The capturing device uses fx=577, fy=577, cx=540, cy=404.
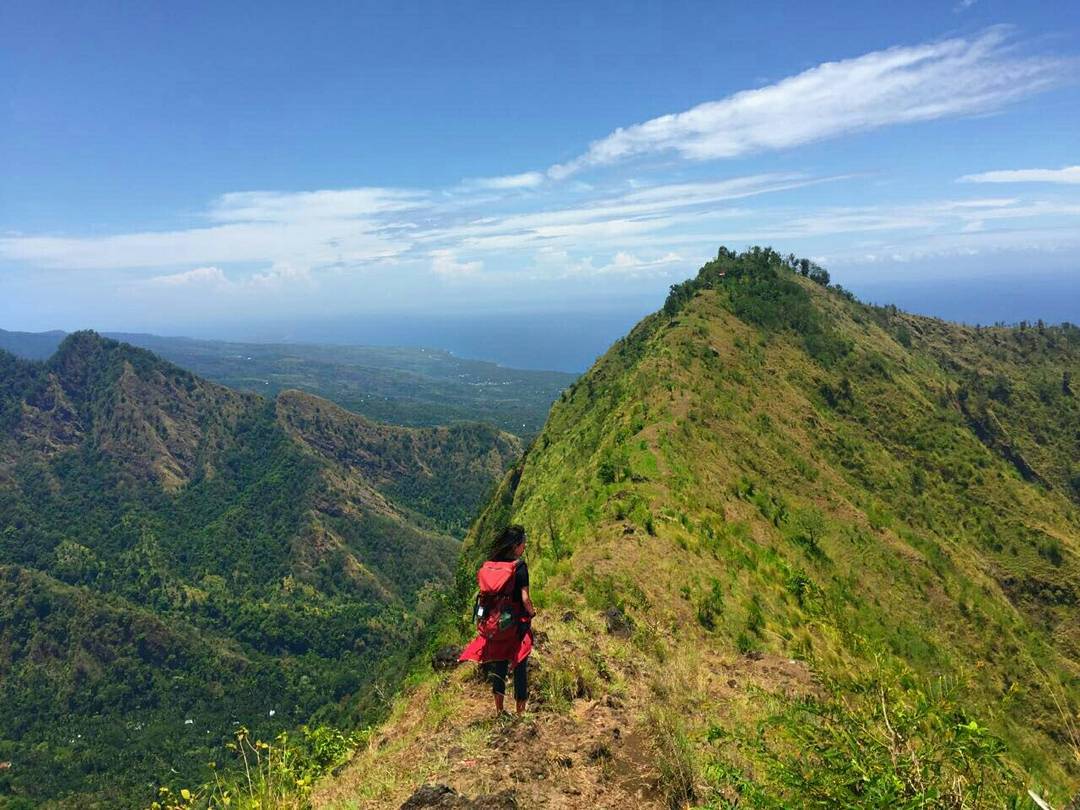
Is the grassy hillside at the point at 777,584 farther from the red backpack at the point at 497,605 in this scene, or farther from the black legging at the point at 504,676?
the red backpack at the point at 497,605

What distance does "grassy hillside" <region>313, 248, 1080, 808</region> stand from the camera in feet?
16.7

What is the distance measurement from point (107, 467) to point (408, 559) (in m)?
115

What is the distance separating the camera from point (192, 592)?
14975 centimetres

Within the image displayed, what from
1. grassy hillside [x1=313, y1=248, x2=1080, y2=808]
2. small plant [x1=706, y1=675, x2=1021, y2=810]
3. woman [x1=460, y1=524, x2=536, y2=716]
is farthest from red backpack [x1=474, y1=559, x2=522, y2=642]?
small plant [x1=706, y1=675, x2=1021, y2=810]

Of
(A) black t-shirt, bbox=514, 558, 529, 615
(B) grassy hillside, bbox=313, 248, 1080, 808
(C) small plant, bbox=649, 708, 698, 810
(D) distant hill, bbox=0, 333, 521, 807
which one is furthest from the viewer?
(D) distant hill, bbox=0, 333, 521, 807

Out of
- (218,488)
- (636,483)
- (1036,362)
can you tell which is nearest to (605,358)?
(636,483)

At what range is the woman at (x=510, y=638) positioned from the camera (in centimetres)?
745

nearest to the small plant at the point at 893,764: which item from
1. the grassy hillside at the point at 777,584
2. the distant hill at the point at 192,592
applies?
the grassy hillside at the point at 777,584

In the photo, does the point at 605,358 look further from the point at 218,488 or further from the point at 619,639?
the point at 218,488

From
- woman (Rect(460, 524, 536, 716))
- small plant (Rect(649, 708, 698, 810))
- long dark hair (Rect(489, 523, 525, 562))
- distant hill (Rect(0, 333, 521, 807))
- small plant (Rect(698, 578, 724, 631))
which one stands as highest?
long dark hair (Rect(489, 523, 525, 562))

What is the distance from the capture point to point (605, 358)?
62.8 meters

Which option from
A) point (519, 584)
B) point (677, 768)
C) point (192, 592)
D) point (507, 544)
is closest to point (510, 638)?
point (519, 584)

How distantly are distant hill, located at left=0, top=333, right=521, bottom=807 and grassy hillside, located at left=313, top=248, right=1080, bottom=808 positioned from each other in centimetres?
6965

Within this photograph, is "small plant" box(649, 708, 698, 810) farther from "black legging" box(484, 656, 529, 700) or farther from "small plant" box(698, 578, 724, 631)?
"small plant" box(698, 578, 724, 631)
